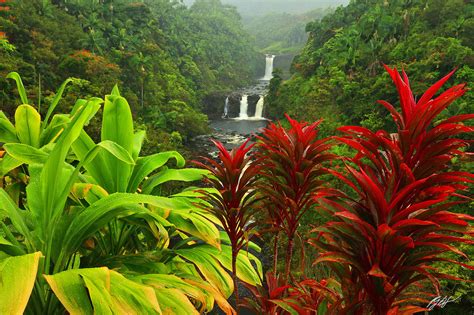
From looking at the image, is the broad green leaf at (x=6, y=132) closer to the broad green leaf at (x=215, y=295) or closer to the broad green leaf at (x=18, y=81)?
the broad green leaf at (x=18, y=81)

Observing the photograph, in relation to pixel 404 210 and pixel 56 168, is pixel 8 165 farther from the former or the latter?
pixel 404 210

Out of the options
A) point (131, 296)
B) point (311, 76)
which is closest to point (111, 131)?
point (131, 296)

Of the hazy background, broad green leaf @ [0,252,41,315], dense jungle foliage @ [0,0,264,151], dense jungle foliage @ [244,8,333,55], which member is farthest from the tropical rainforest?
the hazy background

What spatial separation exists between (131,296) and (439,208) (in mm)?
1064

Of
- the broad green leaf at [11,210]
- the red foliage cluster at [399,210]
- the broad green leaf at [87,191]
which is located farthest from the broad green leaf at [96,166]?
the red foliage cluster at [399,210]

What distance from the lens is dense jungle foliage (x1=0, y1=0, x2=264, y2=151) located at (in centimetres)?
1348

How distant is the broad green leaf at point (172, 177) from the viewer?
2087 millimetres

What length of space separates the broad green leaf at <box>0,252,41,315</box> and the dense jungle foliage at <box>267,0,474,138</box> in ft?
38.4

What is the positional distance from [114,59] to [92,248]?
1867cm

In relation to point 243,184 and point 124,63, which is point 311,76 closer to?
point 124,63

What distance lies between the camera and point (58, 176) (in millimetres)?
1408

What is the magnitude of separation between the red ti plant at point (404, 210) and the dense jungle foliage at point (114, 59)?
10.1 metres
